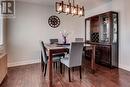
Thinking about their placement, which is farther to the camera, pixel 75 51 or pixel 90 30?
pixel 90 30

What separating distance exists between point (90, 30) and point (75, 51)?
2580 millimetres

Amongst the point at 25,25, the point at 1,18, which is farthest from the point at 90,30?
the point at 1,18

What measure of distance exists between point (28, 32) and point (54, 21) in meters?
1.29

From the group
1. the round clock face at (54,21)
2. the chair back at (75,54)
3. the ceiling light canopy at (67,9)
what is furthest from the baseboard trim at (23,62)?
the ceiling light canopy at (67,9)

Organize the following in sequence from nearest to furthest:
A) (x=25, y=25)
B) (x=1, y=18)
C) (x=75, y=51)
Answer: (x=75, y=51)
(x=1, y=18)
(x=25, y=25)

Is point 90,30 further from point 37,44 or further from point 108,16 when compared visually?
point 37,44

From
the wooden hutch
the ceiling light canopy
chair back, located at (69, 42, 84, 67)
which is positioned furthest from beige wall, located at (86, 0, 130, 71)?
chair back, located at (69, 42, 84, 67)

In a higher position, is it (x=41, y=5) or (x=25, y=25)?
(x=41, y=5)

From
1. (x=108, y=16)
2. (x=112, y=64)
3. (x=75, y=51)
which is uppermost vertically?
(x=108, y=16)

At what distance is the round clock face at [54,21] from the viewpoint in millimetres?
4971

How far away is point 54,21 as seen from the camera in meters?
5.03

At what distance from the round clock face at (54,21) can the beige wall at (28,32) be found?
0.14 m

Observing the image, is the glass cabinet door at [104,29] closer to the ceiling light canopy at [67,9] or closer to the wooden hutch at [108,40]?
the wooden hutch at [108,40]

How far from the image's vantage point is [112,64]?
12.7ft
